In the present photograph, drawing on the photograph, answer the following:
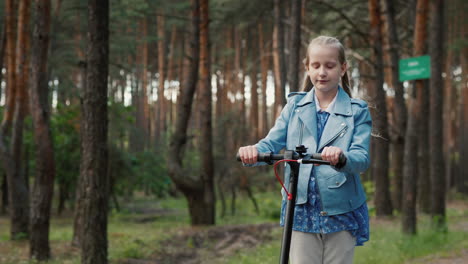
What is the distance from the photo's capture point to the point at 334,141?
2809mm

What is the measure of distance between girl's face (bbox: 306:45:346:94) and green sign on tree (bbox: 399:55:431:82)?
530 centimetres

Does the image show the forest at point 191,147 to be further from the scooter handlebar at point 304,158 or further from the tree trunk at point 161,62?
the tree trunk at point 161,62

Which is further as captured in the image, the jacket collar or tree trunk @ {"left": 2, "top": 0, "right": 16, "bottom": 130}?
tree trunk @ {"left": 2, "top": 0, "right": 16, "bottom": 130}

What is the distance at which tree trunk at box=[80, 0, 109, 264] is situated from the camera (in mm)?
6328

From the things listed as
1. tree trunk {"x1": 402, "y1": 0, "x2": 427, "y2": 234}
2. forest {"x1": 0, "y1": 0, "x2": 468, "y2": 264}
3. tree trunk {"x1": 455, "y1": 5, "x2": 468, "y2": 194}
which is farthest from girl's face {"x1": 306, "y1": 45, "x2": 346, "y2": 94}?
tree trunk {"x1": 455, "y1": 5, "x2": 468, "y2": 194}

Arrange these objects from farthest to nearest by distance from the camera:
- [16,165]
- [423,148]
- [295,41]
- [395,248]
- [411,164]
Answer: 1. [423,148]
2. [16,165]
3. [295,41]
4. [411,164]
5. [395,248]

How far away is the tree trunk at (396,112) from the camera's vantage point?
38.6ft

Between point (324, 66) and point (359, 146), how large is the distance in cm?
49

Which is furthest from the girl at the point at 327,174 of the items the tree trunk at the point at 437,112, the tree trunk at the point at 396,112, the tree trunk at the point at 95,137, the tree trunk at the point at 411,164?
the tree trunk at the point at 396,112

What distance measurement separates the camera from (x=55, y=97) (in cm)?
2178

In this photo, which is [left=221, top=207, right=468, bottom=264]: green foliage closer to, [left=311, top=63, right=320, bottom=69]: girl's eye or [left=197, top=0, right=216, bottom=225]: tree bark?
[left=197, top=0, right=216, bottom=225]: tree bark

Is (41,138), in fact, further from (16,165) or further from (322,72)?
(322,72)

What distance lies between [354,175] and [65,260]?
735 centimetres

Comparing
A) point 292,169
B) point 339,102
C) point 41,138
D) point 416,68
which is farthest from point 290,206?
point 41,138
